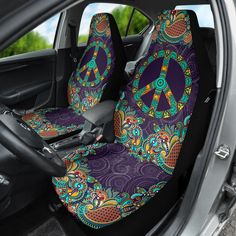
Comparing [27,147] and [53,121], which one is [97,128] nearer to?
[53,121]

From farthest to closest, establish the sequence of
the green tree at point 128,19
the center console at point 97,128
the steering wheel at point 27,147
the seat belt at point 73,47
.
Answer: the green tree at point 128,19 → the seat belt at point 73,47 → the center console at point 97,128 → the steering wheel at point 27,147

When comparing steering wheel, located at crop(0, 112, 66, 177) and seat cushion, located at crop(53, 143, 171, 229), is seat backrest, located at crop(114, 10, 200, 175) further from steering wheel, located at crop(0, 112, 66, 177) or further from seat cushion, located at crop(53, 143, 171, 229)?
steering wheel, located at crop(0, 112, 66, 177)

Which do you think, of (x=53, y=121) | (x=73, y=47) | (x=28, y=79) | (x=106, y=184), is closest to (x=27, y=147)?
(x=106, y=184)

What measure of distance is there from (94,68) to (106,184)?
1085 mm

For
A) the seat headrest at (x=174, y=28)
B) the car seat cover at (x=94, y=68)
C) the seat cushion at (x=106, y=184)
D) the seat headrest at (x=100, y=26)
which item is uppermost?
the seat headrest at (x=174, y=28)

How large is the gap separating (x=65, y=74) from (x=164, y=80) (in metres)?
1.32

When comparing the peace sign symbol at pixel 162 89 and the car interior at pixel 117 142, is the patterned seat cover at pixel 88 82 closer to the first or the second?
the car interior at pixel 117 142

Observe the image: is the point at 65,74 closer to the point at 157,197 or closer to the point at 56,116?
the point at 56,116

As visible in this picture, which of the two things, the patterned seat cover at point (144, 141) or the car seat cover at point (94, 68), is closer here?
the patterned seat cover at point (144, 141)

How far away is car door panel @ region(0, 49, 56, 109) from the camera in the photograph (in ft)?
8.32

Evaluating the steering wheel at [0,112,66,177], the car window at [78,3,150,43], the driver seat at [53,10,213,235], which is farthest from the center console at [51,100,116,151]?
the car window at [78,3,150,43]

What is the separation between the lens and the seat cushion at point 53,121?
220 centimetres

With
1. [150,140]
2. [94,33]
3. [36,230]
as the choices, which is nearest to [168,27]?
[150,140]

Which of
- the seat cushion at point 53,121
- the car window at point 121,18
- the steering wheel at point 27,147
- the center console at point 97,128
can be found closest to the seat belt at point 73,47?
the car window at point 121,18
